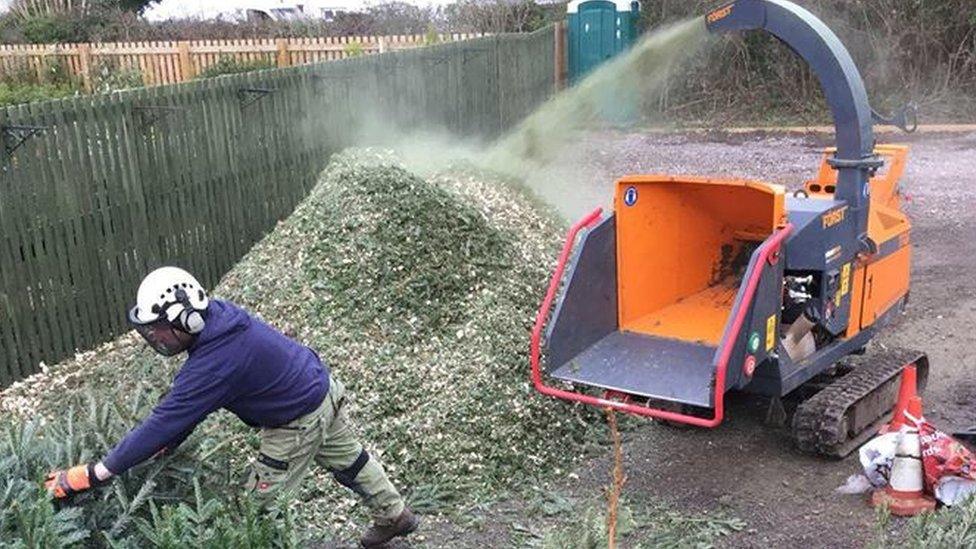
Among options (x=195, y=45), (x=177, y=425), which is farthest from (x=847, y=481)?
(x=195, y=45)

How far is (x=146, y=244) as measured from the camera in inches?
→ 309

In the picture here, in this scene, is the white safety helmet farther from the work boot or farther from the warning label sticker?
the warning label sticker

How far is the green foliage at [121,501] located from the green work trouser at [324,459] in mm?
165

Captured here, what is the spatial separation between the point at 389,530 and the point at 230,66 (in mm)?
13734

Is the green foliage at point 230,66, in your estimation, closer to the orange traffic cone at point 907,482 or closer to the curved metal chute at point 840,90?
the curved metal chute at point 840,90

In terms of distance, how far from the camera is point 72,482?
3.77 meters

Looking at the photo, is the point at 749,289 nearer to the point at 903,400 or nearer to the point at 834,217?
the point at 834,217

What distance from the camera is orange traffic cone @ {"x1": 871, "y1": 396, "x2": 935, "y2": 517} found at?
Result: 499cm

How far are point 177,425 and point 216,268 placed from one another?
493cm

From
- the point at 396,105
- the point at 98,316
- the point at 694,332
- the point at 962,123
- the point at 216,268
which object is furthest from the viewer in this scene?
the point at 962,123

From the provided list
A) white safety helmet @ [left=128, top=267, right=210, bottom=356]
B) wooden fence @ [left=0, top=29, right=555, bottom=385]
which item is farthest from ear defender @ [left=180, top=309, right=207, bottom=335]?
wooden fence @ [left=0, top=29, right=555, bottom=385]

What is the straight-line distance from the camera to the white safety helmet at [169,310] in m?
3.92

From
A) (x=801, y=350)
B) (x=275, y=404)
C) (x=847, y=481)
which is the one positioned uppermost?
(x=275, y=404)

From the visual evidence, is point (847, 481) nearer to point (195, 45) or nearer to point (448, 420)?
point (448, 420)
